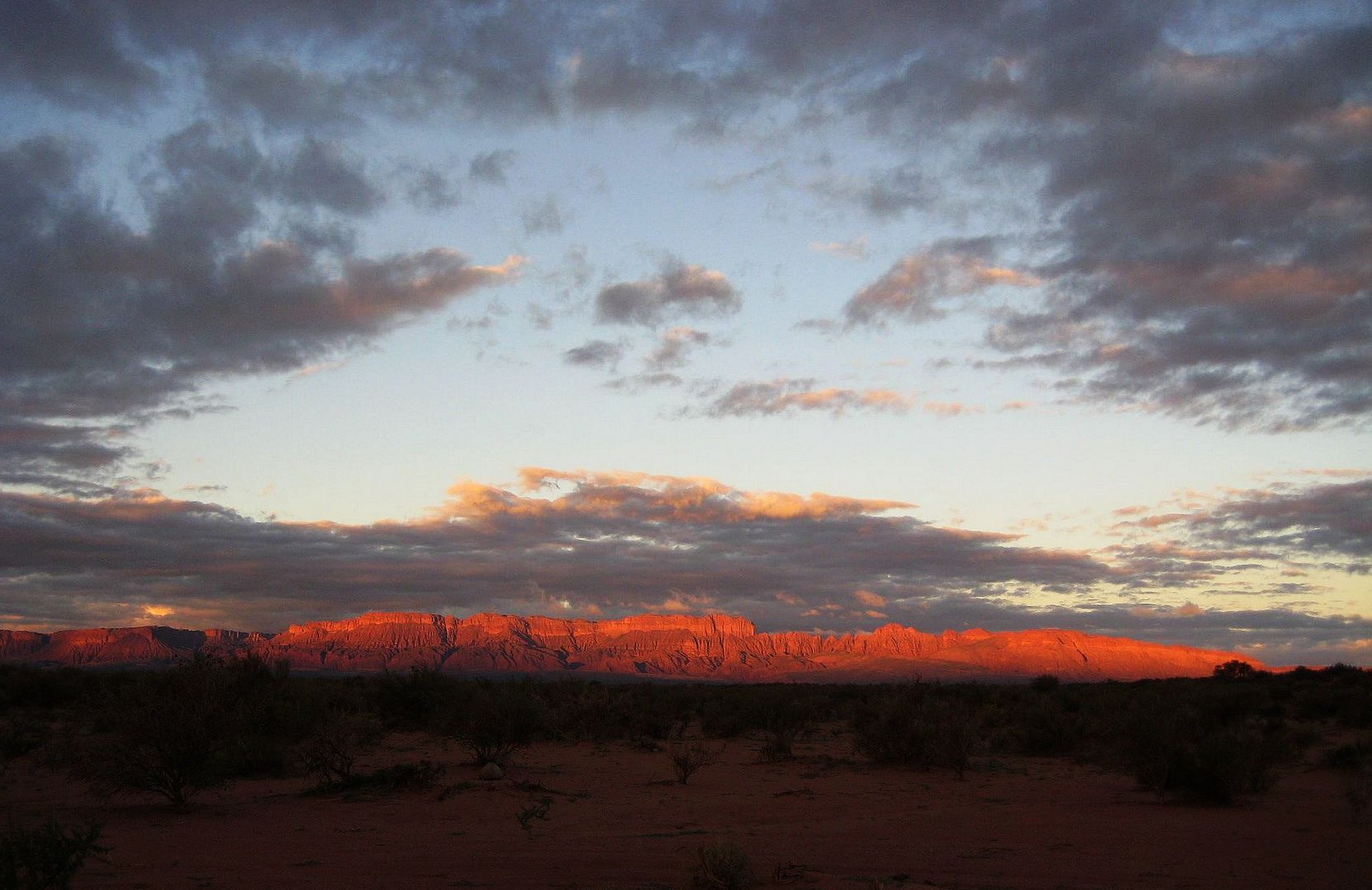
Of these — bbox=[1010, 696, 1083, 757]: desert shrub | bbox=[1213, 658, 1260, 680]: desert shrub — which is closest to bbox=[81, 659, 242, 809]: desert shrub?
bbox=[1010, 696, 1083, 757]: desert shrub

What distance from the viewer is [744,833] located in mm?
14625

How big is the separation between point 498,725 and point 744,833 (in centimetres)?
995

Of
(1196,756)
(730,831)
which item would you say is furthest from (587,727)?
(1196,756)

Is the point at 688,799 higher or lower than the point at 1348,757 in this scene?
lower

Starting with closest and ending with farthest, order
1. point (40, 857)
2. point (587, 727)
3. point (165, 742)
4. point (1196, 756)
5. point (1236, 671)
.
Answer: point (40, 857) → point (165, 742) → point (1196, 756) → point (587, 727) → point (1236, 671)

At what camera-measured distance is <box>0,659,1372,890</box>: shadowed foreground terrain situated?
1195 cm

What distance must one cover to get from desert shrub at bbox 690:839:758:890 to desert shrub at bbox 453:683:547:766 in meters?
12.9

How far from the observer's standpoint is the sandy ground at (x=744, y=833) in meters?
11.6

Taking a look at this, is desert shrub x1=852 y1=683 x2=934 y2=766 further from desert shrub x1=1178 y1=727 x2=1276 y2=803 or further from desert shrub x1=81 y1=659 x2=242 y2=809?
desert shrub x1=81 y1=659 x2=242 y2=809

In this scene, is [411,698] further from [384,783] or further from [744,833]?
[744,833]

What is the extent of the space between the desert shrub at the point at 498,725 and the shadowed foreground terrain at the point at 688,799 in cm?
6

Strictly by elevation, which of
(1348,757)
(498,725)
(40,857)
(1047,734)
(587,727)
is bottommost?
(587,727)

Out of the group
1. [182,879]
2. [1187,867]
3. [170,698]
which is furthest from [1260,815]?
[170,698]

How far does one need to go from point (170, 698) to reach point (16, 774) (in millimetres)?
8616
